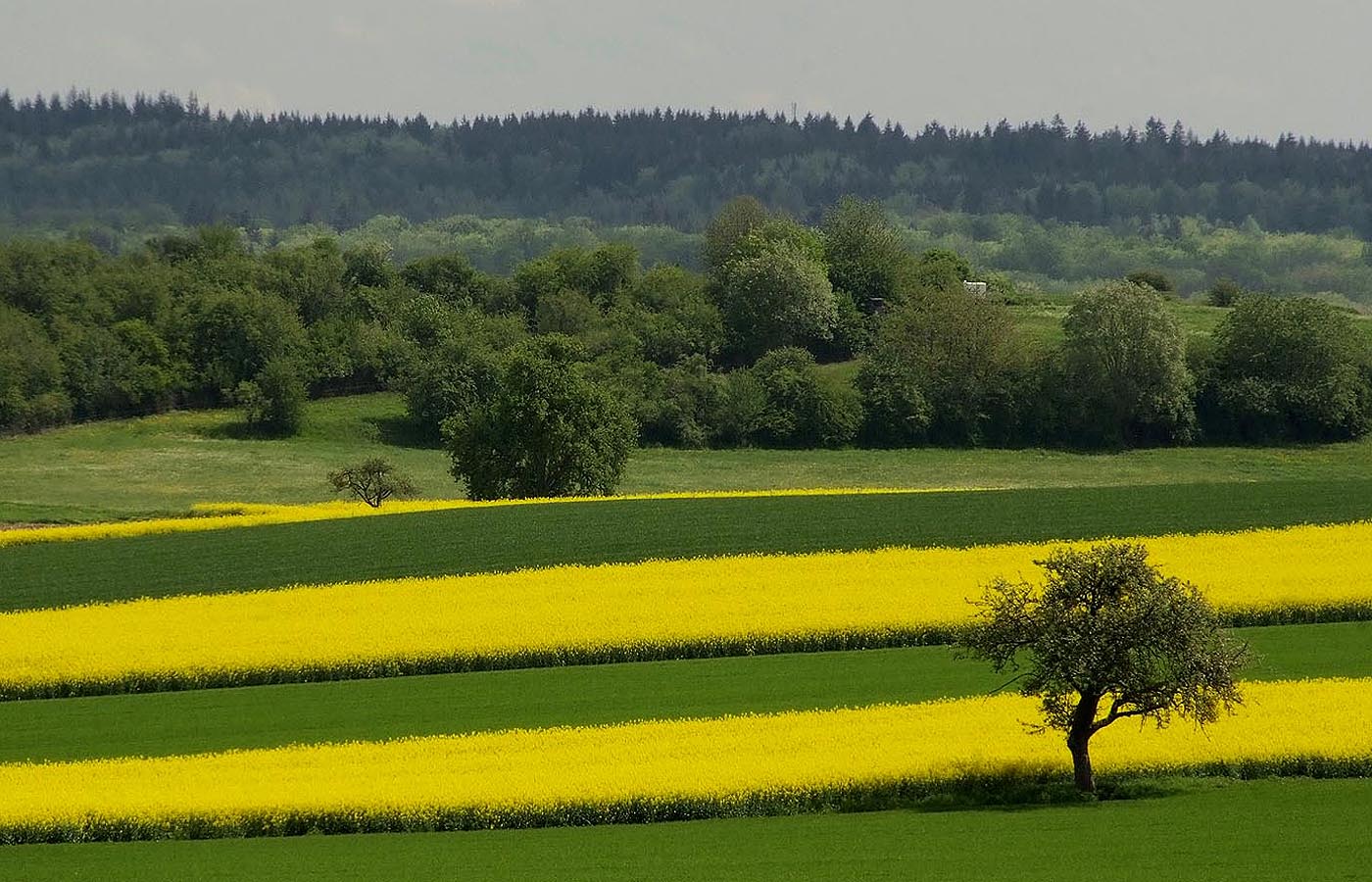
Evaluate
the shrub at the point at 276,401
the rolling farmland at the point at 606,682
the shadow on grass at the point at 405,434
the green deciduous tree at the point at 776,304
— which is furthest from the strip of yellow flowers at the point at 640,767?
the green deciduous tree at the point at 776,304

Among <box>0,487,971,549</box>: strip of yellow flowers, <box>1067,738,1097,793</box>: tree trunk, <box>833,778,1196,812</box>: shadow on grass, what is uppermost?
<box>1067,738,1097,793</box>: tree trunk

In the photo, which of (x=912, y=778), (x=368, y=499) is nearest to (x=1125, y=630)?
(x=912, y=778)

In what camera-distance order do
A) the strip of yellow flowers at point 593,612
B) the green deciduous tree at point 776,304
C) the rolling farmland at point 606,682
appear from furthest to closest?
the green deciduous tree at point 776,304, the strip of yellow flowers at point 593,612, the rolling farmland at point 606,682

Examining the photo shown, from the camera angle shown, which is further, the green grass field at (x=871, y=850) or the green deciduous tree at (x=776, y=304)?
the green deciduous tree at (x=776, y=304)

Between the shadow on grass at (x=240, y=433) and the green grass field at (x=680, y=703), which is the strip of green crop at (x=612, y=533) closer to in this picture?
the green grass field at (x=680, y=703)

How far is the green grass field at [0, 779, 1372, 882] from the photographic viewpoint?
61.2ft

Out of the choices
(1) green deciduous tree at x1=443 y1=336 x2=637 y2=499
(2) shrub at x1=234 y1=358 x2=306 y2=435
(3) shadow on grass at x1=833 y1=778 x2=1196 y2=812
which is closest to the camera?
(3) shadow on grass at x1=833 y1=778 x2=1196 y2=812

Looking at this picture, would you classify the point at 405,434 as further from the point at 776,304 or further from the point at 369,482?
the point at 369,482

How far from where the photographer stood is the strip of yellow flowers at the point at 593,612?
104 feet

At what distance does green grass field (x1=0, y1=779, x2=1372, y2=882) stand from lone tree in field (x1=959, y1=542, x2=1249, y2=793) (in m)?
1.26

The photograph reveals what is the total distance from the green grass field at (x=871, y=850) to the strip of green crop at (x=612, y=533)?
1855cm

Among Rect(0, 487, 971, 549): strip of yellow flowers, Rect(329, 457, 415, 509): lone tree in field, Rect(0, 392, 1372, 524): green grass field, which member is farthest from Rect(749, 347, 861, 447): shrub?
Rect(0, 487, 971, 549): strip of yellow flowers

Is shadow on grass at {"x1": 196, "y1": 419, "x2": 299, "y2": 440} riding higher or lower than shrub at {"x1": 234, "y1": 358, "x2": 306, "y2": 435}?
lower

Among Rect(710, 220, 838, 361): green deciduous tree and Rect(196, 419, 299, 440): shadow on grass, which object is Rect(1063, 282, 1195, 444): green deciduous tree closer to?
Rect(710, 220, 838, 361): green deciduous tree
